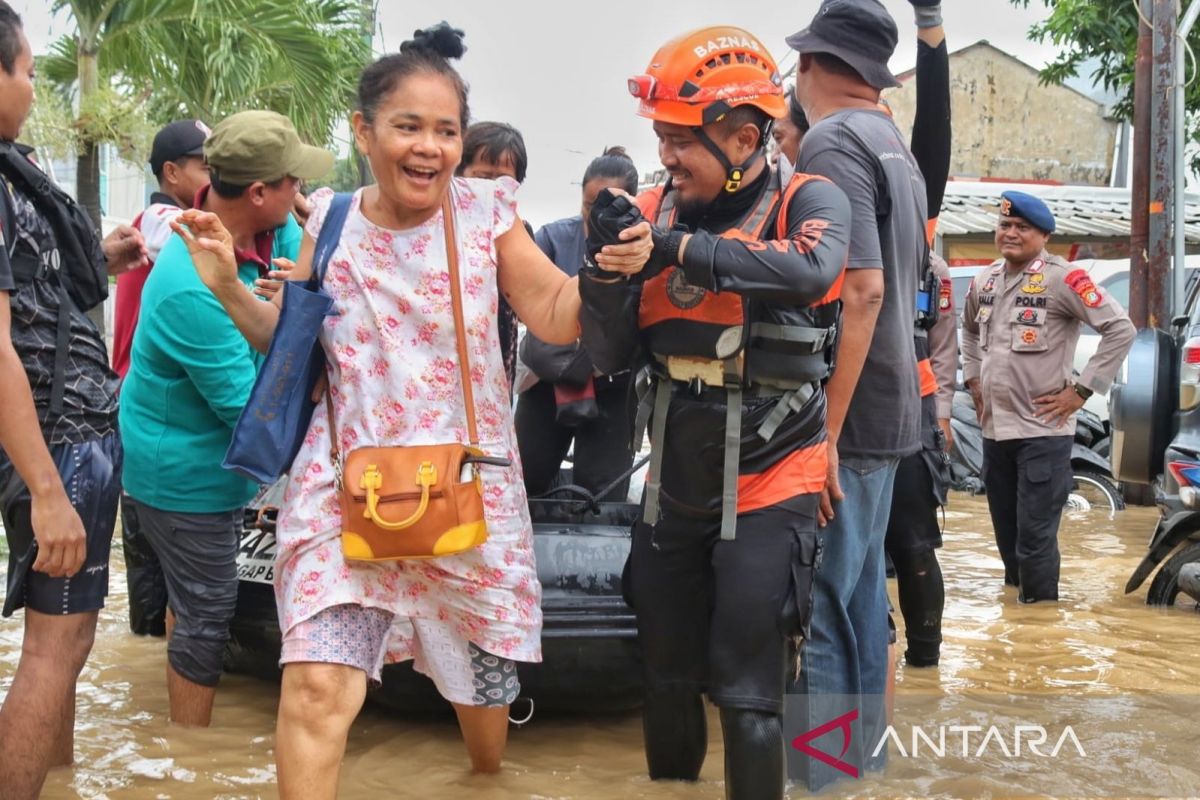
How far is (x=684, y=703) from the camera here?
140 inches

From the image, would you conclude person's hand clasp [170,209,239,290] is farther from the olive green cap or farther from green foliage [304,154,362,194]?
green foliage [304,154,362,194]

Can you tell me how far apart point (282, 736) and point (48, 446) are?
0.98 m

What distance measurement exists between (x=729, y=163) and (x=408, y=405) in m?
0.97

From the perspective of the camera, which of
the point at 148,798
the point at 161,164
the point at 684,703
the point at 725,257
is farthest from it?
the point at 161,164

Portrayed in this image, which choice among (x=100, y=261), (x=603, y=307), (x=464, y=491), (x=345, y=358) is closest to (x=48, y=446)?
(x=100, y=261)

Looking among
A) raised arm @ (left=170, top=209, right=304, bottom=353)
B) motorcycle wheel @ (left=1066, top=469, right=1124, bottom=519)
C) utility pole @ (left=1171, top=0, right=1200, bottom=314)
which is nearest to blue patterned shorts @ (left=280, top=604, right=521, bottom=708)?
raised arm @ (left=170, top=209, right=304, bottom=353)

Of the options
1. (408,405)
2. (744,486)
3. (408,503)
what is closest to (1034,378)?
(744,486)

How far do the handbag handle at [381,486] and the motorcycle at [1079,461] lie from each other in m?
6.88

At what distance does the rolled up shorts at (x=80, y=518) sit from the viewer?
3.34m

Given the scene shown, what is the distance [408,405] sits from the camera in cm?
322

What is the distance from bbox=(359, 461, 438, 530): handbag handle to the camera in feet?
10.1

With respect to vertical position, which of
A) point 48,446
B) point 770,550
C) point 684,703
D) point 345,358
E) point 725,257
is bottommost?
point 684,703

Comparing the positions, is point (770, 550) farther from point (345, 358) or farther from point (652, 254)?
point (345, 358)

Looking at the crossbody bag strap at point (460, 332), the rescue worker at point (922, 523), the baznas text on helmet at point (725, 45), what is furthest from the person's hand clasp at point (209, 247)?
the rescue worker at point (922, 523)
